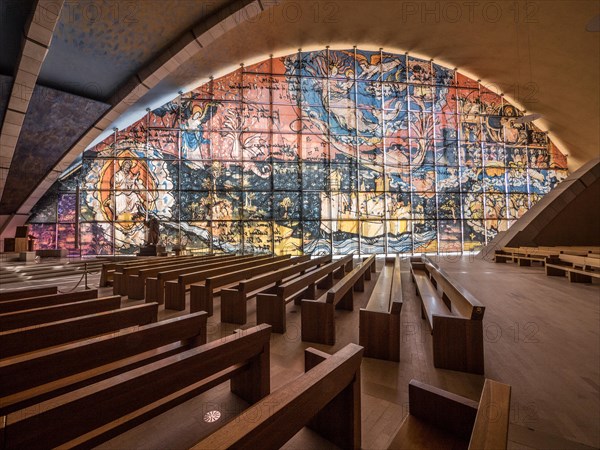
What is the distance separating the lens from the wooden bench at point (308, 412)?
0.58m

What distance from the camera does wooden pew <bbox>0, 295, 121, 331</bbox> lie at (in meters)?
1.36

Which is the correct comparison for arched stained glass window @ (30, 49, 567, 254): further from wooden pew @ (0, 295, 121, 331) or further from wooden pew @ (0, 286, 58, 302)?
wooden pew @ (0, 295, 121, 331)

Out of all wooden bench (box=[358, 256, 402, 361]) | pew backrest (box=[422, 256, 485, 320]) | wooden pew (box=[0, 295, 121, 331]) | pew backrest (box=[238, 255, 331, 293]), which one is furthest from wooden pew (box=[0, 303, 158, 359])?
pew backrest (box=[422, 256, 485, 320])

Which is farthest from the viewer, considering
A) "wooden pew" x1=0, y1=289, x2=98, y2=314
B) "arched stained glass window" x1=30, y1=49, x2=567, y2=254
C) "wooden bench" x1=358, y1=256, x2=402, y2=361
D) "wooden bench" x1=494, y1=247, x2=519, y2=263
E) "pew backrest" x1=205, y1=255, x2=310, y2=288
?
"arched stained glass window" x1=30, y1=49, x2=567, y2=254

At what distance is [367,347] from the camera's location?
189 cm

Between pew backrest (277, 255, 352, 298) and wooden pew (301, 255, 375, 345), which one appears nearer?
wooden pew (301, 255, 375, 345)

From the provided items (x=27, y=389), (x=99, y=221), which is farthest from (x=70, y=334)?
(x=99, y=221)

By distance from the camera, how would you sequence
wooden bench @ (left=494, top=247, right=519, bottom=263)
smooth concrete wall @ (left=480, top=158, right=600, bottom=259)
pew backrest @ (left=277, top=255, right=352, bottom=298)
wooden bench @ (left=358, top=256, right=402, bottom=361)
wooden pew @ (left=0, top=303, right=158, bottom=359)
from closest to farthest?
wooden pew @ (left=0, top=303, right=158, bottom=359) < wooden bench @ (left=358, top=256, right=402, bottom=361) < pew backrest @ (left=277, top=255, right=352, bottom=298) < wooden bench @ (left=494, top=247, right=519, bottom=263) < smooth concrete wall @ (left=480, top=158, right=600, bottom=259)

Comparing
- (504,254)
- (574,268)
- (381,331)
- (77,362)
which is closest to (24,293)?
(77,362)

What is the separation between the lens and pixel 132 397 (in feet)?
2.64

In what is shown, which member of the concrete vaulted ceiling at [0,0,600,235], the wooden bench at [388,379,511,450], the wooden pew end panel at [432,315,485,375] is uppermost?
the concrete vaulted ceiling at [0,0,600,235]

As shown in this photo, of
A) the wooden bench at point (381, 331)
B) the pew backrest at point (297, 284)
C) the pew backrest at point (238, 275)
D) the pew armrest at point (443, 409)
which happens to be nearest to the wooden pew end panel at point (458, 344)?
the wooden bench at point (381, 331)

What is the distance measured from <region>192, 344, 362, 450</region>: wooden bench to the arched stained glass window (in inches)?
337

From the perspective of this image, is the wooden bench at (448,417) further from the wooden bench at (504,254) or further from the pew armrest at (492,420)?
the wooden bench at (504,254)
